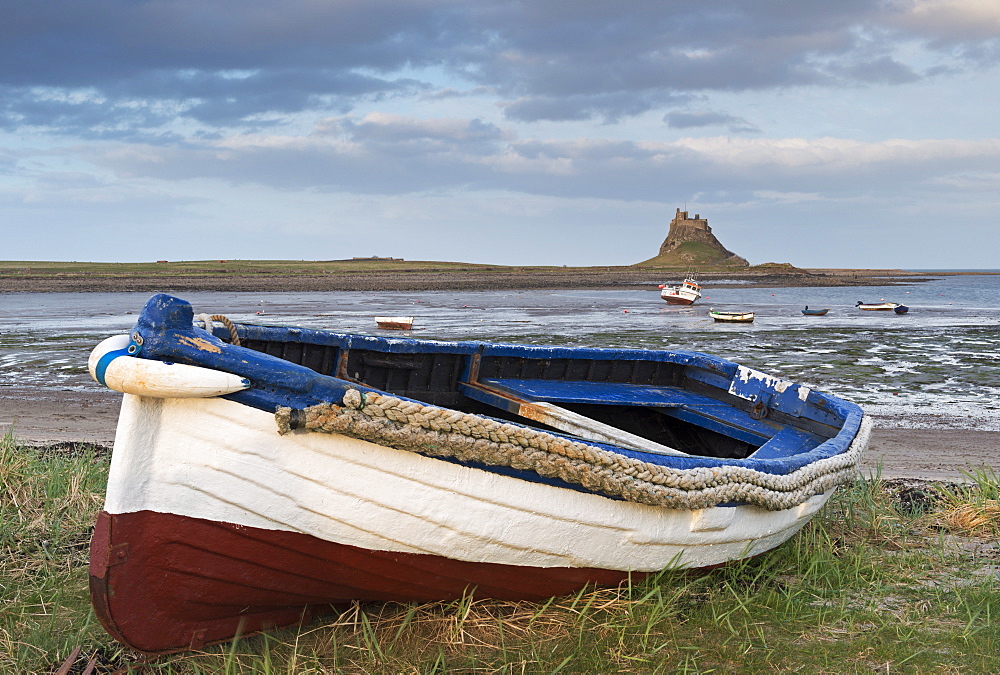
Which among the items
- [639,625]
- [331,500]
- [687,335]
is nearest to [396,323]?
[687,335]

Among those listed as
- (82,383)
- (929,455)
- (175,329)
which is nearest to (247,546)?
(175,329)

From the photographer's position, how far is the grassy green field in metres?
3.24

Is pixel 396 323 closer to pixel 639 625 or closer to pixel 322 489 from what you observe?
pixel 639 625

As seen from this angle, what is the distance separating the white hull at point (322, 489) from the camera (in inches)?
110

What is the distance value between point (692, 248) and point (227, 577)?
144749 mm

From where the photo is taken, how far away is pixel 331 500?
2.86 metres

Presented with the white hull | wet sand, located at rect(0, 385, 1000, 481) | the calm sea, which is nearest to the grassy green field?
the white hull

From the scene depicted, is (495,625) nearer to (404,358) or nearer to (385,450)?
(385,450)

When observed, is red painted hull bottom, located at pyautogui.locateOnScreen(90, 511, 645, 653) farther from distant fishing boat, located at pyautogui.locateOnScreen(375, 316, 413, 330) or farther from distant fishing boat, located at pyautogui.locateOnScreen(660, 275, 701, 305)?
distant fishing boat, located at pyautogui.locateOnScreen(660, 275, 701, 305)

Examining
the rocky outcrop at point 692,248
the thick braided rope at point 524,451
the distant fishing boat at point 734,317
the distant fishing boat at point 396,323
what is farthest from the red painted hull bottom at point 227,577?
the rocky outcrop at point 692,248

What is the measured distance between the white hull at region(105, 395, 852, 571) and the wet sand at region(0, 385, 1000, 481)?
5.49 m

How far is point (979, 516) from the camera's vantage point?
5266 millimetres

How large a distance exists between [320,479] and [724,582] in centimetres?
225

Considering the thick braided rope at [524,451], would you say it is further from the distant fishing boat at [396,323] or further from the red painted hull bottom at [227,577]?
the distant fishing boat at [396,323]
